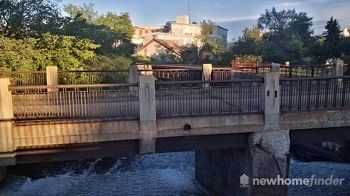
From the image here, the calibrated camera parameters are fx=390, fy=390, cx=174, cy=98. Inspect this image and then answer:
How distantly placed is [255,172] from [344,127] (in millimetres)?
3626

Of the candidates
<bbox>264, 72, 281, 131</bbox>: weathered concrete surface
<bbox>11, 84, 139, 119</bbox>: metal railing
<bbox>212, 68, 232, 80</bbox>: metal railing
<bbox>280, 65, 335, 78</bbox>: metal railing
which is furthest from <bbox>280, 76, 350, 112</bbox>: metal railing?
<bbox>280, 65, 335, 78</bbox>: metal railing

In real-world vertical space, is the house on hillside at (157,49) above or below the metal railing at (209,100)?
above

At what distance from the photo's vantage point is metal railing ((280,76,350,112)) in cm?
1278

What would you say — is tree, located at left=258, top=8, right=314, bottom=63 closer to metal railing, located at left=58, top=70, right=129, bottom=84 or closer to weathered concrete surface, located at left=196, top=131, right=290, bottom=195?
metal railing, located at left=58, top=70, right=129, bottom=84

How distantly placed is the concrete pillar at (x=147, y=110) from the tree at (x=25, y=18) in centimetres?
1454

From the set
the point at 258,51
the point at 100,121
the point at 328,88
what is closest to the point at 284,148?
the point at 328,88

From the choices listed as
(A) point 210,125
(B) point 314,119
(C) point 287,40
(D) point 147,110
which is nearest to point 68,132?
(D) point 147,110

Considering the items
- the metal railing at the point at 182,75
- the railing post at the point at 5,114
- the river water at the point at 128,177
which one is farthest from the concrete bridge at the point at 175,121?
the metal railing at the point at 182,75

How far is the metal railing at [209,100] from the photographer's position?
12229 mm

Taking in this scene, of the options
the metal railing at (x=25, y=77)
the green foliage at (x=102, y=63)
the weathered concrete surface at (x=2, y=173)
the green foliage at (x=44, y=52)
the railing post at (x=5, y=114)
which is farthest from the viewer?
the green foliage at (x=102, y=63)

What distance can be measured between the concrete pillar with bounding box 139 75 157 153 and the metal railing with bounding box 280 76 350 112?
422 cm

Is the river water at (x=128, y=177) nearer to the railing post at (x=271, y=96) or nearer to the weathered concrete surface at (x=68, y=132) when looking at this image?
the railing post at (x=271, y=96)

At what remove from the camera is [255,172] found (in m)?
12.4

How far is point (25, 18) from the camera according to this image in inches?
938
